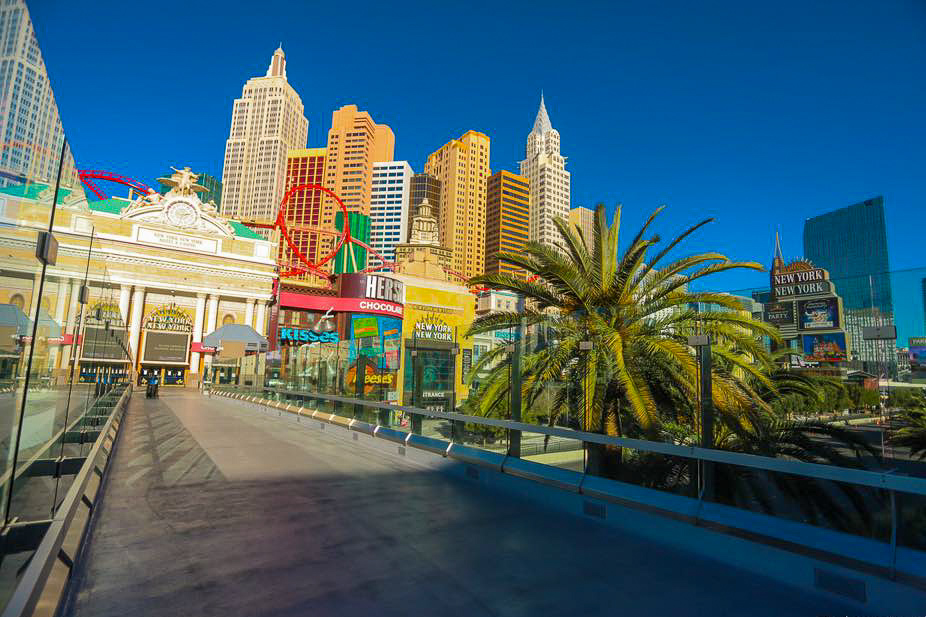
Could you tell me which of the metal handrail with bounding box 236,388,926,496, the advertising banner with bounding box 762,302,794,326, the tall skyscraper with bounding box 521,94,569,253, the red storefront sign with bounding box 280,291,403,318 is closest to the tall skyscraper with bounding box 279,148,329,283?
the tall skyscraper with bounding box 521,94,569,253

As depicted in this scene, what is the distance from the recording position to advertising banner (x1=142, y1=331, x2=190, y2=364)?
50906mm

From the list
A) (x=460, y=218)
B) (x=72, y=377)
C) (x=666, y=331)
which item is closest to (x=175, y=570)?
(x=72, y=377)

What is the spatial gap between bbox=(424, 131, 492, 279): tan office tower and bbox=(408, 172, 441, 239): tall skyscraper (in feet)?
6.43

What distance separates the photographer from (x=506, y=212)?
157m

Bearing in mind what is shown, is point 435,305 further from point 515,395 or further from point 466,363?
point 515,395

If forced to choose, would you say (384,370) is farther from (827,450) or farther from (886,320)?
(886,320)

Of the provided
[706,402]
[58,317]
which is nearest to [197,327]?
[58,317]

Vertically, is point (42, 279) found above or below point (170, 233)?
below

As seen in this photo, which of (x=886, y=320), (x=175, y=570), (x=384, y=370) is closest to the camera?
(x=175, y=570)

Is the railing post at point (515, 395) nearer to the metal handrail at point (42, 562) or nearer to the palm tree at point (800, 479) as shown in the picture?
the palm tree at point (800, 479)

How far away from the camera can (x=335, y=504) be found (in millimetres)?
5387

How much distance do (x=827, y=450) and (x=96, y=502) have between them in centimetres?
776

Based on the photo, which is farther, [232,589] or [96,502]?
[96,502]

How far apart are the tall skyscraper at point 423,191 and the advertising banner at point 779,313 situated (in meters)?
151
